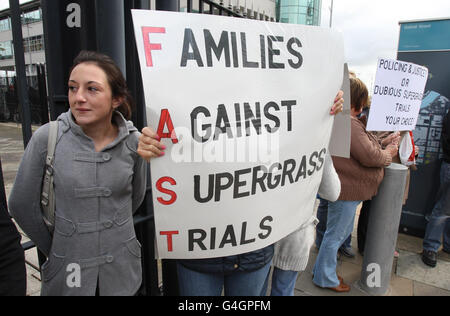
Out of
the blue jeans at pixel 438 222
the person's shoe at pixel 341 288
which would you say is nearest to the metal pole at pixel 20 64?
the person's shoe at pixel 341 288

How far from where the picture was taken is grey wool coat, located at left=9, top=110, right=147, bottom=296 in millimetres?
1271

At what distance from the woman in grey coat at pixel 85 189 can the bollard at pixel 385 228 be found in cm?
254

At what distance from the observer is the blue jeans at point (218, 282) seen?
1.59 meters

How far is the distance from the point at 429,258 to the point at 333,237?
160 centimetres

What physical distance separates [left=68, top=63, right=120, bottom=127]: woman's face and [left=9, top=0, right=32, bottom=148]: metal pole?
0.47 metres

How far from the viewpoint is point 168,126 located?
1.27 meters

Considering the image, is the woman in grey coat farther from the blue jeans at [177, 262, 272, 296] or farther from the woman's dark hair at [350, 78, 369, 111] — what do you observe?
the woman's dark hair at [350, 78, 369, 111]

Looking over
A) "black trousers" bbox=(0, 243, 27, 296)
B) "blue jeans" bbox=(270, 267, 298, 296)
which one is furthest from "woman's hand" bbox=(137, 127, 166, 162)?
"blue jeans" bbox=(270, 267, 298, 296)

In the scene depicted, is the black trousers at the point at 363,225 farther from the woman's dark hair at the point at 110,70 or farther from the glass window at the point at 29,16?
the glass window at the point at 29,16

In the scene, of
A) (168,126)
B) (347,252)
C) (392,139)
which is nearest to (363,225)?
(347,252)

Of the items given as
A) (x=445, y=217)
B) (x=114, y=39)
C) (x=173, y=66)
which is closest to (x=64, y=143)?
(x=173, y=66)

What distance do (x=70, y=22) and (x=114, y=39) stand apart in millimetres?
236

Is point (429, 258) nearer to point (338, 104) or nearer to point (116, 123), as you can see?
point (338, 104)

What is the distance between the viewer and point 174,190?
133 cm
